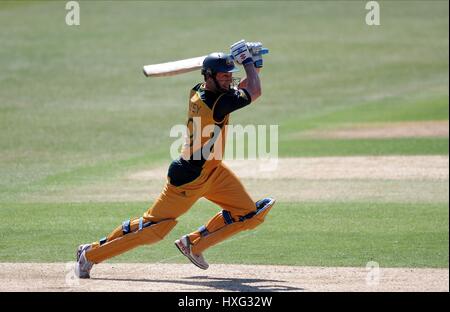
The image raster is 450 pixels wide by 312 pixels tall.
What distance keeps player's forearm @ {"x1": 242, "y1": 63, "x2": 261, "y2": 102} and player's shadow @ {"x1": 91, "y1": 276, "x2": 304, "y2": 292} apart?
1872 mm

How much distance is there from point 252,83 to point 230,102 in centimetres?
38

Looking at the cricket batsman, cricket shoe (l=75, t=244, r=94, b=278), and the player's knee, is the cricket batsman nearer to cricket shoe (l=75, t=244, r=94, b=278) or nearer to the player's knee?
cricket shoe (l=75, t=244, r=94, b=278)

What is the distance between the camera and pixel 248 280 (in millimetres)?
9734

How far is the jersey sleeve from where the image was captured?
930 cm

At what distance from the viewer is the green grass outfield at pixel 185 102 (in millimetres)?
12094

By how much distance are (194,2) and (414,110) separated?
645 inches

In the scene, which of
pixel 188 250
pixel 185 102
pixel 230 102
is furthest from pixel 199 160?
pixel 185 102

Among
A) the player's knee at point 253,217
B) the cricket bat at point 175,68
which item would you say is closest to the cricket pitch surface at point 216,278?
the player's knee at point 253,217

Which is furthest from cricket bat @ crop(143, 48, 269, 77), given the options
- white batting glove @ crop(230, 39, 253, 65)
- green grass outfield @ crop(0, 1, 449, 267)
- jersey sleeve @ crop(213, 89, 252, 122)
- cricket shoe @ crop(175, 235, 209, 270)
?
green grass outfield @ crop(0, 1, 449, 267)

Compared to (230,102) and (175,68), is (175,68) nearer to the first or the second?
(175,68)

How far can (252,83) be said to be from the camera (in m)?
9.52

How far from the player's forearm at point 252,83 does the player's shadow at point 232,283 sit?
6.14 ft

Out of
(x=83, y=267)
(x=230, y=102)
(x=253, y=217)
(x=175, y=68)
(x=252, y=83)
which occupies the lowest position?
(x=83, y=267)

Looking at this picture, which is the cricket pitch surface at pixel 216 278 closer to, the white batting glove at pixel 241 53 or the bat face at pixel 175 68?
the bat face at pixel 175 68
